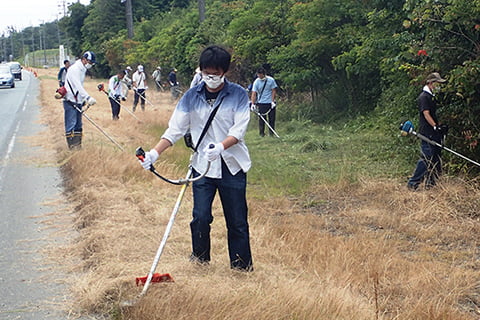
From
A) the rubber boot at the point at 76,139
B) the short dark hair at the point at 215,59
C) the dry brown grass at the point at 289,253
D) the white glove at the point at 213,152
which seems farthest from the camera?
the rubber boot at the point at 76,139

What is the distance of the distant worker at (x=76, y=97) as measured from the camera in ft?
37.4

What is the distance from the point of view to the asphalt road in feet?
15.8

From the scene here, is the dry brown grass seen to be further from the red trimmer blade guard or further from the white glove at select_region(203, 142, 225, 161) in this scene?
the white glove at select_region(203, 142, 225, 161)

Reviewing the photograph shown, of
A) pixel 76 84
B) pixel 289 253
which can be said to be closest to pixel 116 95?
pixel 76 84

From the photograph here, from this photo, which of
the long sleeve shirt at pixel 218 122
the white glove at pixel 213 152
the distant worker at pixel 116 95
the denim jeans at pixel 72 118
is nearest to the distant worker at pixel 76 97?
the denim jeans at pixel 72 118

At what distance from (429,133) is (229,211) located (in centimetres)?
452

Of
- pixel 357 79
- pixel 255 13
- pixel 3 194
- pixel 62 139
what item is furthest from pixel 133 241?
pixel 255 13

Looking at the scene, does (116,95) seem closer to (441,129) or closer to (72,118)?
(72,118)

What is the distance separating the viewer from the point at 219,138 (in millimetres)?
4957

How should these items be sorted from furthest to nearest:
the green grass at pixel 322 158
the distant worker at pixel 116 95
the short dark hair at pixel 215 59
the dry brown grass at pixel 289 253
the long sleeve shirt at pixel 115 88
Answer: the long sleeve shirt at pixel 115 88, the distant worker at pixel 116 95, the green grass at pixel 322 158, the short dark hair at pixel 215 59, the dry brown grass at pixel 289 253

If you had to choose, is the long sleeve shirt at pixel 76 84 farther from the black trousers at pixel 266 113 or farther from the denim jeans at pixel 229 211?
the denim jeans at pixel 229 211

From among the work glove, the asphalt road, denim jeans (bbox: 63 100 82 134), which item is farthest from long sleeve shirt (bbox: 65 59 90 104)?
the work glove

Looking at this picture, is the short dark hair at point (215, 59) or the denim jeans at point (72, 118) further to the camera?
the denim jeans at point (72, 118)

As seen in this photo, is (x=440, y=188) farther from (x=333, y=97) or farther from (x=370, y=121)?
(x=333, y=97)
